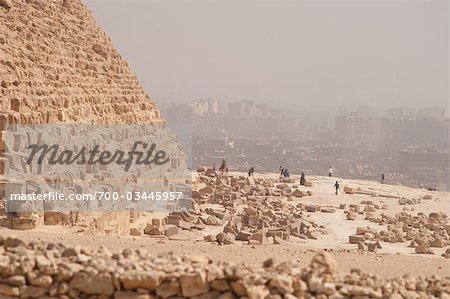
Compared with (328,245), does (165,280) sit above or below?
above

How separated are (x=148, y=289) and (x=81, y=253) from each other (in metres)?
0.86

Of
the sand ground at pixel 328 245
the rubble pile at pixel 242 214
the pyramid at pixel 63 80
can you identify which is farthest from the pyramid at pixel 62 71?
the sand ground at pixel 328 245

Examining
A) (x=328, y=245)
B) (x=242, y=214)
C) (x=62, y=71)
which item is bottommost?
(x=328, y=245)

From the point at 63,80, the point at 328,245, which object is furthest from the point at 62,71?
the point at 328,245

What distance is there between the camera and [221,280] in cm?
582

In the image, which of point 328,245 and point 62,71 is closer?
point 328,245

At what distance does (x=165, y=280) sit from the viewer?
581 cm

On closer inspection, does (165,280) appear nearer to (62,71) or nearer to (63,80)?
(63,80)

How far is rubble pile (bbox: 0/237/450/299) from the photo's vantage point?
5762 mm

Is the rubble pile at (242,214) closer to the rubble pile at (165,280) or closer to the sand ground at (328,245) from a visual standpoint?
the sand ground at (328,245)

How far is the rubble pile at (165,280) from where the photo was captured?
576cm

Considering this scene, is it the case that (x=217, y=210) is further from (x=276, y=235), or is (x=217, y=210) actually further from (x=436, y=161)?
(x=436, y=161)

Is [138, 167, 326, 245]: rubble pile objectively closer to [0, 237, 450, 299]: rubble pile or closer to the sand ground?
the sand ground

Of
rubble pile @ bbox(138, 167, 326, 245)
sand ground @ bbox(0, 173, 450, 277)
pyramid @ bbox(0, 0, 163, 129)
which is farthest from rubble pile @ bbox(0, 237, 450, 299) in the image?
pyramid @ bbox(0, 0, 163, 129)
